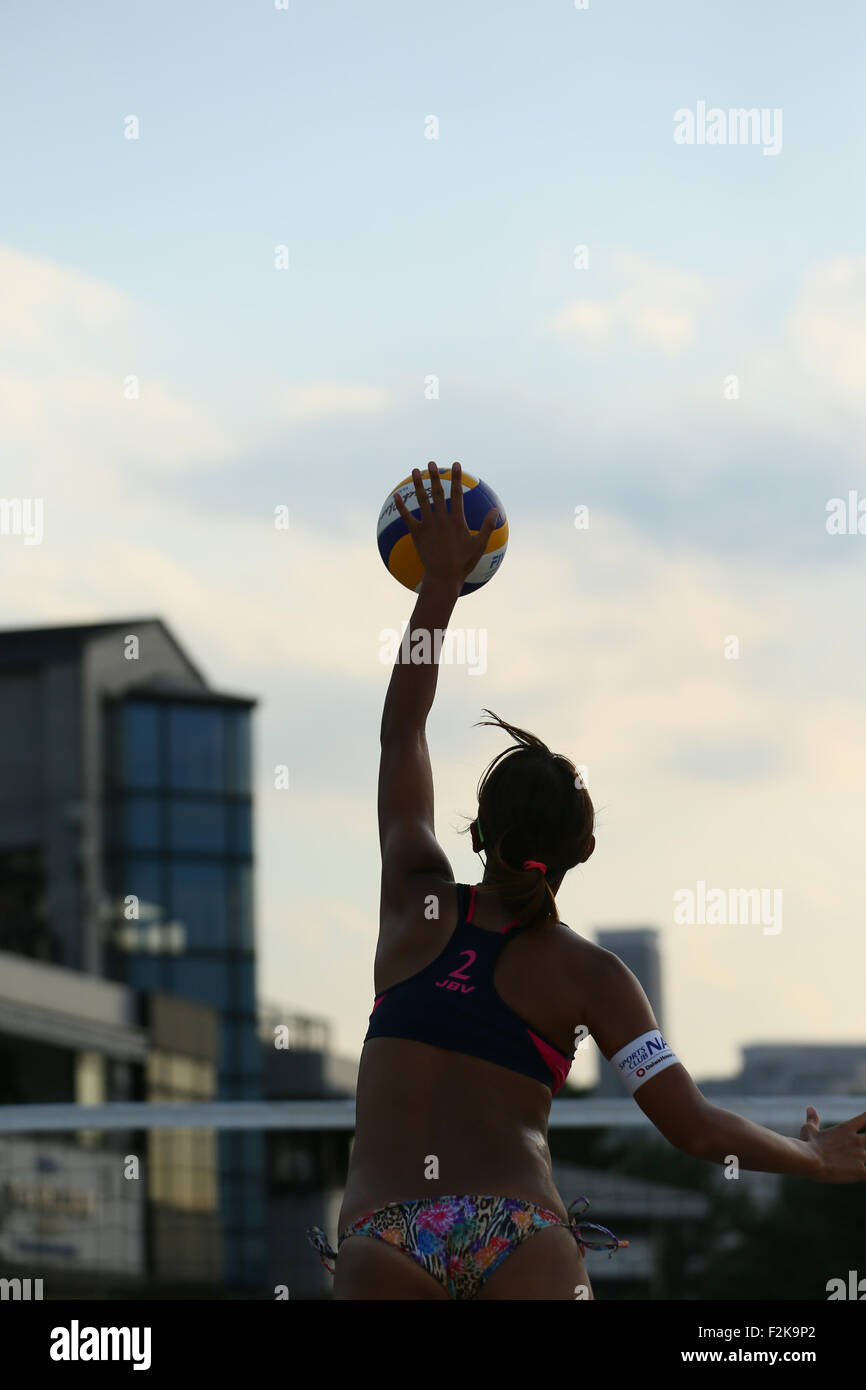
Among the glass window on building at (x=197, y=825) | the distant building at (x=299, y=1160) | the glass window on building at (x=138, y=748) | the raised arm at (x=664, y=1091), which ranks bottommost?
the distant building at (x=299, y=1160)

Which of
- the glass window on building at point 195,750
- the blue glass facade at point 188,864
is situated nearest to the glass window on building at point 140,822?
the blue glass facade at point 188,864

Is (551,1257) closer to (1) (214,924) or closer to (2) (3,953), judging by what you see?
(2) (3,953)

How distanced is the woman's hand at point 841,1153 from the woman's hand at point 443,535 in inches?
57.0

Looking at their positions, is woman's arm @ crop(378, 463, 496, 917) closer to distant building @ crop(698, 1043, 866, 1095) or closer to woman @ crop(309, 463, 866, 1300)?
woman @ crop(309, 463, 866, 1300)

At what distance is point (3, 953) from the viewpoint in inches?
1603

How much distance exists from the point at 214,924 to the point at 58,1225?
49.8 feet

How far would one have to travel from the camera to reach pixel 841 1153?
3.46 meters

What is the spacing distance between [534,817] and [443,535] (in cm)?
84

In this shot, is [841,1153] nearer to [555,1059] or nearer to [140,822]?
[555,1059]

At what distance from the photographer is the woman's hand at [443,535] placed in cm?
386

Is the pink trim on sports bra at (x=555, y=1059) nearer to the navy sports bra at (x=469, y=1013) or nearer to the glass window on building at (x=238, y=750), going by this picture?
the navy sports bra at (x=469, y=1013)

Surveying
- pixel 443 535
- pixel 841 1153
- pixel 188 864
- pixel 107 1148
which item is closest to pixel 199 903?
pixel 188 864
